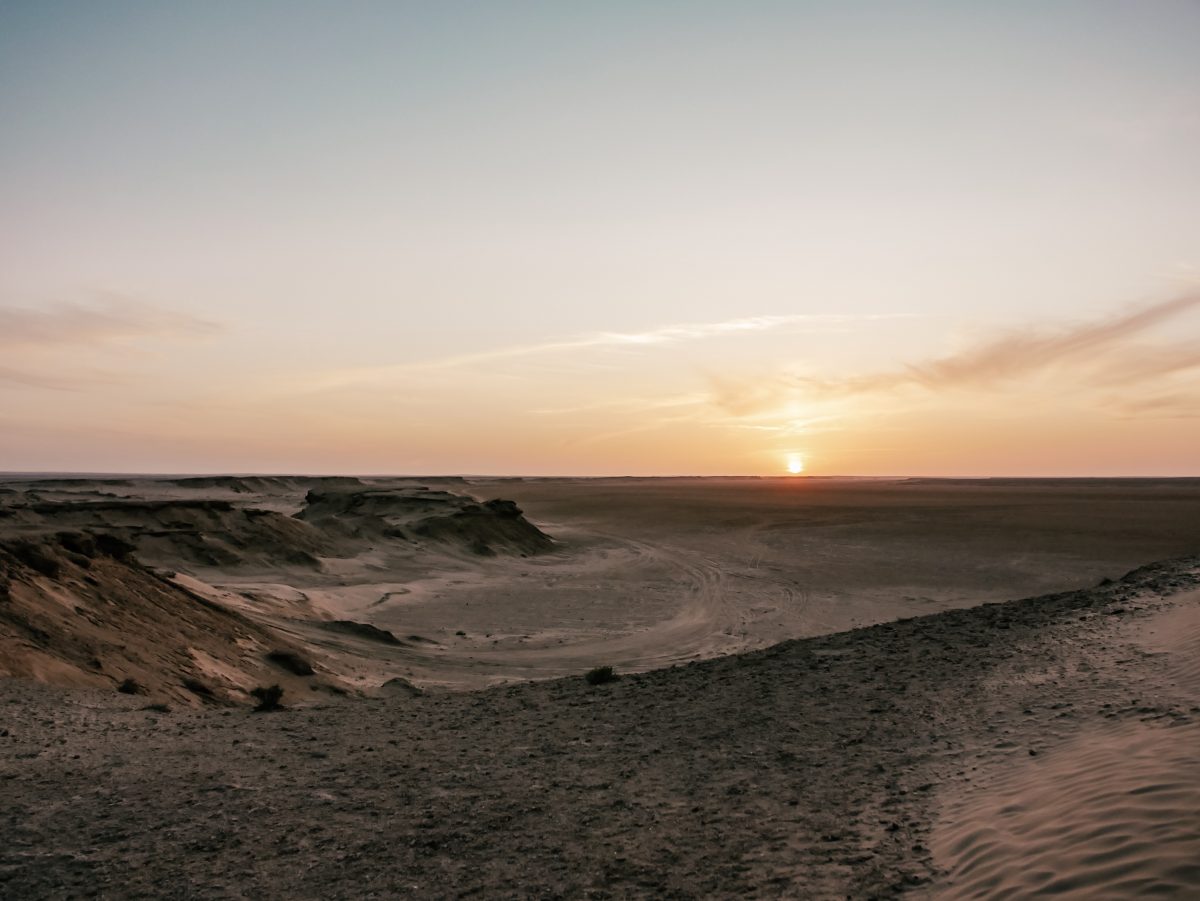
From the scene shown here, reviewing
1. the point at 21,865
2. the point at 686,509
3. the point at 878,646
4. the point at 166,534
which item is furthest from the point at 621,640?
the point at 686,509

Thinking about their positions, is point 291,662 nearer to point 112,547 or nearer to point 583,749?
point 112,547

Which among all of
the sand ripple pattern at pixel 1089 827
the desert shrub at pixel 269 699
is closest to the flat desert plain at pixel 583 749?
the sand ripple pattern at pixel 1089 827

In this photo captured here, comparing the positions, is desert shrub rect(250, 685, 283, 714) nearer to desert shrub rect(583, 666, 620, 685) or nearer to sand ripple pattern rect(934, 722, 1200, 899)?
desert shrub rect(583, 666, 620, 685)

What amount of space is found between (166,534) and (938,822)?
32.4 meters

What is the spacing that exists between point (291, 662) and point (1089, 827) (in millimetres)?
15264

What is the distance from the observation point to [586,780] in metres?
8.81

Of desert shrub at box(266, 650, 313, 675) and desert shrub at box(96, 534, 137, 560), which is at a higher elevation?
desert shrub at box(96, 534, 137, 560)

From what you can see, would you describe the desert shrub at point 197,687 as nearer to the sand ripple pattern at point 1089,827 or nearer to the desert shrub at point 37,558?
the desert shrub at point 37,558

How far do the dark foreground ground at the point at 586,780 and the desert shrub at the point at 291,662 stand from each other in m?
4.76

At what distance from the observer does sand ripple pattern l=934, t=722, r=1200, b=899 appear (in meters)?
5.44

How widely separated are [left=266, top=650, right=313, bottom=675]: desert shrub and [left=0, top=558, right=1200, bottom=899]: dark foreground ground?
476 cm

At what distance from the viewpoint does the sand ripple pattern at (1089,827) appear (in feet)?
17.8

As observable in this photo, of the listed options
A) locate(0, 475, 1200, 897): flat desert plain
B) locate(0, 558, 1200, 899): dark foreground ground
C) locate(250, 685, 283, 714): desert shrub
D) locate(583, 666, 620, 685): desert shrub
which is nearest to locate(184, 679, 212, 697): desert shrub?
locate(0, 475, 1200, 897): flat desert plain

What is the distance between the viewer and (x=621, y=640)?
875 inches
